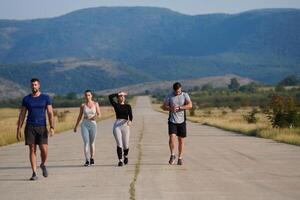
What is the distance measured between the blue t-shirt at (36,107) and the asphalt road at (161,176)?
3.68 ft

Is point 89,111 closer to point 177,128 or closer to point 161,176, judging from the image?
point 177,128

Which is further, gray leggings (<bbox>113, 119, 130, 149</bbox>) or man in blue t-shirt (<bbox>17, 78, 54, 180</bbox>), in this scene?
gray leggings (<bbox>113, 119, 130, 149</bbox>)

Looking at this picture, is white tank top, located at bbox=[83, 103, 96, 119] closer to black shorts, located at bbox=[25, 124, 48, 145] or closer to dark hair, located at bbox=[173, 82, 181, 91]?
dark hair, located at bbox=[173, 82, 181, 91]

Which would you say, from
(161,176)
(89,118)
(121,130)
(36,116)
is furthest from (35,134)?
(121,130)

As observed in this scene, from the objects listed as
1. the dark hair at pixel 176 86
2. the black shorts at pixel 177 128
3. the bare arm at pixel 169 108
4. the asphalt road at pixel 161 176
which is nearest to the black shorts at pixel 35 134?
the asphalt road at pixel 161 176

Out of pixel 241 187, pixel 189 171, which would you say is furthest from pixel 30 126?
pixel 241 187

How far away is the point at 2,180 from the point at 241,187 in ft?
15.9

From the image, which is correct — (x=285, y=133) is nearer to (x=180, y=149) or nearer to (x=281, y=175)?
(x=180, y=149)

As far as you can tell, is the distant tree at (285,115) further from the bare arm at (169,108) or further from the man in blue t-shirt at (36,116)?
the man in blue t-shirt at (36,116)

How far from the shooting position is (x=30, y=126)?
628 inches

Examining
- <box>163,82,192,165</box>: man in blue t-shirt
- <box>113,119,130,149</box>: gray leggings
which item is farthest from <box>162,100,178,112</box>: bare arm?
<box>113,119,130,149</box>: gray leggings

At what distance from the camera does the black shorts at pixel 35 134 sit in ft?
52.2

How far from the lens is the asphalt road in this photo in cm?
1323

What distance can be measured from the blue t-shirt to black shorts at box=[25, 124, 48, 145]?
0.08 m
